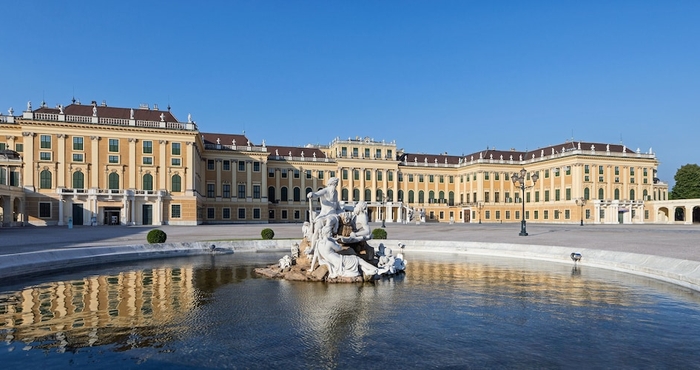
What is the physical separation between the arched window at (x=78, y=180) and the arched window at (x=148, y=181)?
6554 mm

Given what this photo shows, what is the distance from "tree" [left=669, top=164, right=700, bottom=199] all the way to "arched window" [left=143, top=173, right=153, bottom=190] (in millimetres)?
91941

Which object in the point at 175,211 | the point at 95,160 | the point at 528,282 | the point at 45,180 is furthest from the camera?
the point at 175,211

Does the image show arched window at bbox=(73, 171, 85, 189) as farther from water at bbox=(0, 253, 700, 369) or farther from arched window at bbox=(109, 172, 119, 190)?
water at bbox=(0, 253, 700, 369)

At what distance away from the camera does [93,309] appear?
8.55 m

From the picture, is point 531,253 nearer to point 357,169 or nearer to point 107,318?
point 107,318

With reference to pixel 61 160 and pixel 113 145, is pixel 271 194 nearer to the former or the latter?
pixel 113 145

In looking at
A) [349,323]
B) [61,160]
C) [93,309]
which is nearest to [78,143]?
[61,160]

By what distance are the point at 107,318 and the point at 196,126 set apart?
52.8 meters

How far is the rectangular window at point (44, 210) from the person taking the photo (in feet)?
161

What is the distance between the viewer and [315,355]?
602 cm

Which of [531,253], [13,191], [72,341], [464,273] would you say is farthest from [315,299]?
[13,191]

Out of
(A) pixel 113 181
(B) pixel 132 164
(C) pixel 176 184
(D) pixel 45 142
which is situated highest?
(D) pixel 45 142

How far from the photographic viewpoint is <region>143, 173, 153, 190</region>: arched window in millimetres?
53969

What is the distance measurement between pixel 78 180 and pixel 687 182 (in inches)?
3989
